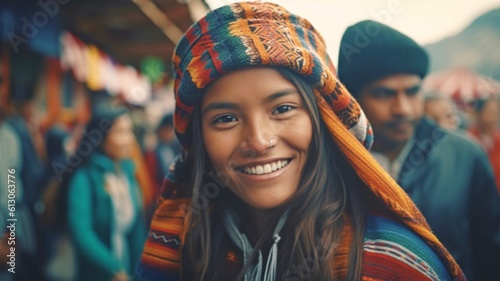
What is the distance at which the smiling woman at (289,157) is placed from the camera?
111 centimetres

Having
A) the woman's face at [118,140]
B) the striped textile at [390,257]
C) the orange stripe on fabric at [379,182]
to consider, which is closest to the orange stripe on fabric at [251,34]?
the orange stripe on fabric at [379,182]

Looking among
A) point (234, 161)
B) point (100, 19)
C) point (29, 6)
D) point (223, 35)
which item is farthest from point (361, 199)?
point (100, 19)

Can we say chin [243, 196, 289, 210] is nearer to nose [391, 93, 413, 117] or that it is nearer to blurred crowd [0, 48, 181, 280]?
nose [391, 93, 413, 117]

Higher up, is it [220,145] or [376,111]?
[220,145]

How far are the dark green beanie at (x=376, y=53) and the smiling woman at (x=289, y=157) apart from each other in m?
0.29

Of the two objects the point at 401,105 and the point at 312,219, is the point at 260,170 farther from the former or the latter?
the point at 401,105

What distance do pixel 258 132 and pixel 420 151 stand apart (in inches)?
33.9

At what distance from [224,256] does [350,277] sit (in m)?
0.42

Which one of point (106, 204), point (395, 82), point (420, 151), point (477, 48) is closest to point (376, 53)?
point (395, 82)

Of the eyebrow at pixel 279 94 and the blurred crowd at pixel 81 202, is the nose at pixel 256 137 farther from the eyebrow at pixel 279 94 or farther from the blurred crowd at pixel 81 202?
the blurred crowd at pixel 81 202

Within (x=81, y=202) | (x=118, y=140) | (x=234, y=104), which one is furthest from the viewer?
(x=118, y=140)

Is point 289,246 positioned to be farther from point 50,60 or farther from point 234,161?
point 50,60

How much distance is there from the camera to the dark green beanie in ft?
4.86

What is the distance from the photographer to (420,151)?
1651mm
